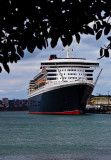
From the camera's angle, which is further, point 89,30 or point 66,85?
point 66,85

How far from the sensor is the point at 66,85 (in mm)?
71438

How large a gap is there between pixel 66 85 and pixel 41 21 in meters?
65.4

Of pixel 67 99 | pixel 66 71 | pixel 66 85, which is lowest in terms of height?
pixel 67 99

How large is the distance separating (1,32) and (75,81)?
2579 inches

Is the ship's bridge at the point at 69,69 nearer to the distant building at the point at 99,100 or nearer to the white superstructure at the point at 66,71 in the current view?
the white superstructure at the point at 66,71

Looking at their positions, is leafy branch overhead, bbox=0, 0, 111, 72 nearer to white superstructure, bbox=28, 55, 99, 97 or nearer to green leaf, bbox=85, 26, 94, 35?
green leaf, bbox=85, 26, 94, 35

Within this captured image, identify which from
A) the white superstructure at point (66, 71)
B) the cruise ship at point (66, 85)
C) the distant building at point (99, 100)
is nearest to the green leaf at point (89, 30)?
the cruise ship at point (66, 85)

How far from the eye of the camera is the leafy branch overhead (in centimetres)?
581

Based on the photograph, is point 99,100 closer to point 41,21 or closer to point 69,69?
point 69,69

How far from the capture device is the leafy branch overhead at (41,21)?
5.81 metres

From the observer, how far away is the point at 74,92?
7125 cm

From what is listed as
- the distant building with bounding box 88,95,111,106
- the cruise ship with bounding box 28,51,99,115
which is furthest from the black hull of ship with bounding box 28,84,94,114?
the distant building with bounding box 88,95,111,106

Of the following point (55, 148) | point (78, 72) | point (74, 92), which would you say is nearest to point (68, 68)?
point (78, 72)

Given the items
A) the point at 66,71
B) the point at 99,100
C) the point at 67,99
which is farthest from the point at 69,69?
the point at 99,100
